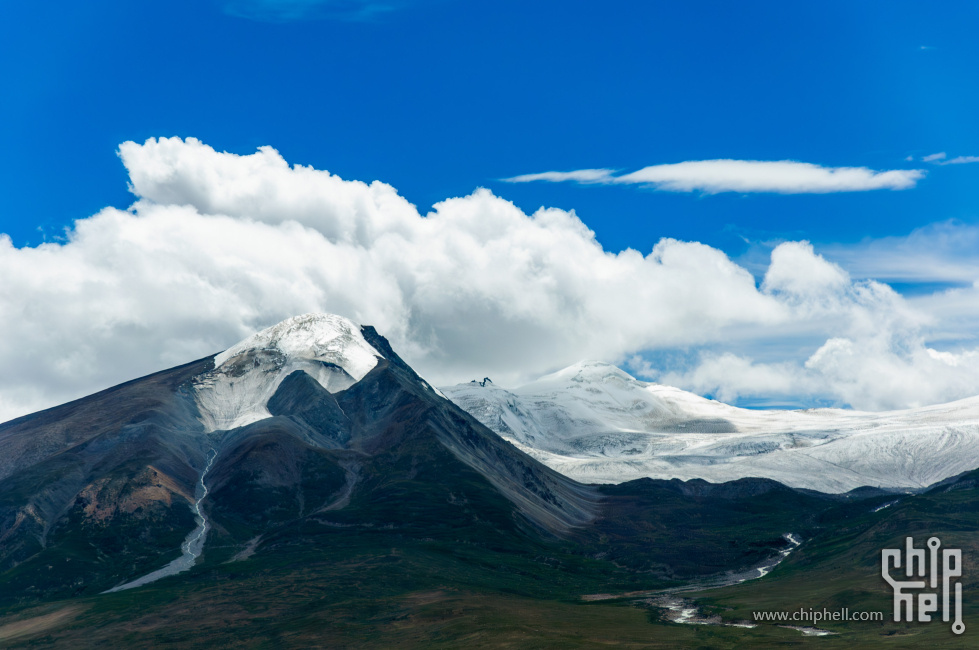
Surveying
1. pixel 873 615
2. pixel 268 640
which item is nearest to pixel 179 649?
pixel 268 640

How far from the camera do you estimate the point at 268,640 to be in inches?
7495

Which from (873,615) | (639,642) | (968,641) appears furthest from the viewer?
(873,615)

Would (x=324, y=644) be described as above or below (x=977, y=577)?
below

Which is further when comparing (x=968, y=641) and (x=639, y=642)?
(x=639, y=642)

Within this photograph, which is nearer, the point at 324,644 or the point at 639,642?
the point at 639,642

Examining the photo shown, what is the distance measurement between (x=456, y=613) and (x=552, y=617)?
2080 cm

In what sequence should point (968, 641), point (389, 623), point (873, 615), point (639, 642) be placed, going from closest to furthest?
point (968, 641)
point (639, 642)
point (873, 615)
point (389, 623)

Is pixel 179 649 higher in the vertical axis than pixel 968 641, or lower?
lower

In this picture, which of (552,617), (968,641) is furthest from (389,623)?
(968,641)

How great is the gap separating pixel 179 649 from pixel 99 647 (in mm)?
19143

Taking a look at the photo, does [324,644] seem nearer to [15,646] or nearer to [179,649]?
[179,649]

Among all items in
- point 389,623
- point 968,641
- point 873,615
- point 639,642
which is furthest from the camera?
point 389,623

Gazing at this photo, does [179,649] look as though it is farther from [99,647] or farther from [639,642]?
[639,642]

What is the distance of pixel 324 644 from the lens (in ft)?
603
